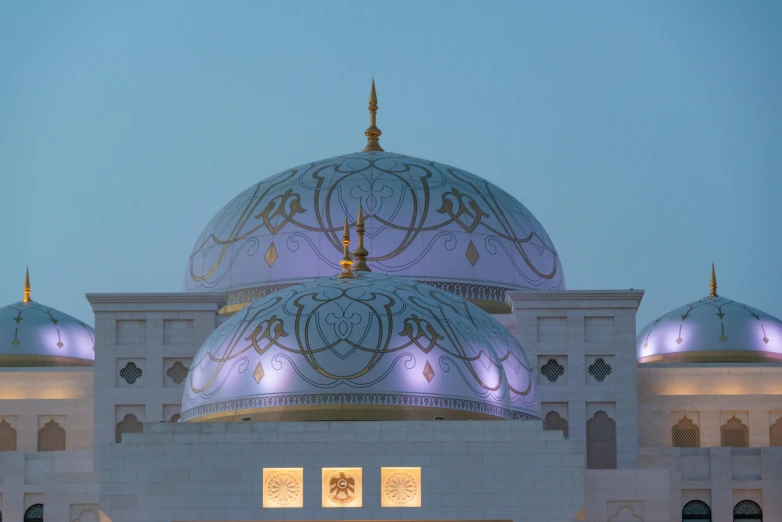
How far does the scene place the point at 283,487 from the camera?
37.8 metres

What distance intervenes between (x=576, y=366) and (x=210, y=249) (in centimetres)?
862

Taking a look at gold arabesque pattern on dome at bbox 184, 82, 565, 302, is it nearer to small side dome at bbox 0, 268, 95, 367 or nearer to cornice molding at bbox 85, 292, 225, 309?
cornice molding at bbox 85, 292, 225, 309

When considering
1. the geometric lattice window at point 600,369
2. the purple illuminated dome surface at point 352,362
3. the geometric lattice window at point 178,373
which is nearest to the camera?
the purple illuminated dome surface at point 352,362

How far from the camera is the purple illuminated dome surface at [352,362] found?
3897 centimetres

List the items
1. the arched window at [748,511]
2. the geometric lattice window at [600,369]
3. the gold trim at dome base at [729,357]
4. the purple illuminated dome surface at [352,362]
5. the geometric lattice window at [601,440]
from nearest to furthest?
the purple illuminated dome surface at [352,362] → the arched window at [748,511] → the geometric lattice window at [601,440] → the geometric lattice window at [600,369] → the gold trim at dome base at [729,357]

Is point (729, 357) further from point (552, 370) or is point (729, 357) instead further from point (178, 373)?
point (178, 373)

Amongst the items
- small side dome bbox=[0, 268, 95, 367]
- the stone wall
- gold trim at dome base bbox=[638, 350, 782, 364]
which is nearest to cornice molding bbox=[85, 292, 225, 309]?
small side dome bbox=[0, 268, 95, 367]

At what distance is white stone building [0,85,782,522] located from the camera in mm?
37812

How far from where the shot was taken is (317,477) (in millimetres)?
37719

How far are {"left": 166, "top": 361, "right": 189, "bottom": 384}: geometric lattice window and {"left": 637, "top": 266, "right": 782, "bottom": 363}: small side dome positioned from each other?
11198 millimetres

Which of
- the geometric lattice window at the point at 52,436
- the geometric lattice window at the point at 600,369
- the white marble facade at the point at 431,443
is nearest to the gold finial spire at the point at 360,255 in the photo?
the white marble facade at the point at 431,443

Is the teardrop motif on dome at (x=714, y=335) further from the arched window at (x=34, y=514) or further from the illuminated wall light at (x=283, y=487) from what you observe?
the illuminated wall light at (x=283, y=487)

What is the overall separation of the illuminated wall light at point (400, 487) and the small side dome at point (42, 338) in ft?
53.3

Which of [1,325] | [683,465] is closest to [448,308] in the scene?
[683,465]
